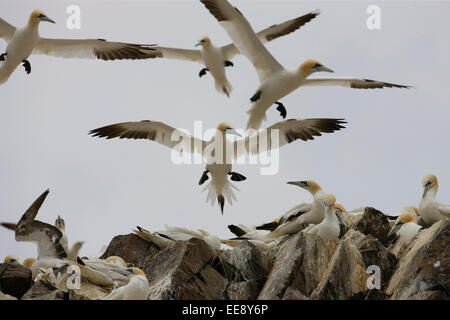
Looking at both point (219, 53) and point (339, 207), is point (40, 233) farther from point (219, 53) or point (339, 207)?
point (219, 53)

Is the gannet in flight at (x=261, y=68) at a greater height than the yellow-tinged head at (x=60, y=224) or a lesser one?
greater

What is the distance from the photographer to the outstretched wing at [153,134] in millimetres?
12734

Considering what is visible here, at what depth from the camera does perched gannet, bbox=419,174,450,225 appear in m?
9.80

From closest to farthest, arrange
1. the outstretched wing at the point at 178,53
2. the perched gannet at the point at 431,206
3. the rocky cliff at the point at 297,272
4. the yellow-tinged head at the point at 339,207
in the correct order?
the rocky cliff at the point at 297,272
the perched gannet at the point at 431,206
the yellow-tinged head at the point at 339,207
the outstretched wing at the point at 178,53

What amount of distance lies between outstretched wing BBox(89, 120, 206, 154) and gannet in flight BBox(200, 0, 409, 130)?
994 millimetres

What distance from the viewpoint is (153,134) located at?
12938mm

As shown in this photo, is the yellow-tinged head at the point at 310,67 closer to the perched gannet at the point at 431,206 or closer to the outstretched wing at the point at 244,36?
the outstretched wing at the point at 244,36

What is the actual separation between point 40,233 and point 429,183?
5.12 m

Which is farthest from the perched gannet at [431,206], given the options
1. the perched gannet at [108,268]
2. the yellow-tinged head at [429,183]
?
the perched gannet at [108,268]

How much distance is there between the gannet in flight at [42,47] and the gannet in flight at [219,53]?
4.03 ft

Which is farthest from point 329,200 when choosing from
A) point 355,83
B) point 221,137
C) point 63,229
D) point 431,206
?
point 355,83

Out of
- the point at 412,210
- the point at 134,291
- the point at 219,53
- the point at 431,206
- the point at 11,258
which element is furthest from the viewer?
the point at 219,53

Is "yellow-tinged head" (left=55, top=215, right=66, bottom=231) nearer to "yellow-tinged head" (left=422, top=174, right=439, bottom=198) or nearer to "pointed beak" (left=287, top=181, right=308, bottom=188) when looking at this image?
"pointed beak" (left=287, top=181, right=308, bottom=188)
